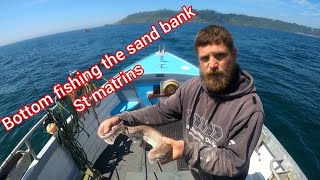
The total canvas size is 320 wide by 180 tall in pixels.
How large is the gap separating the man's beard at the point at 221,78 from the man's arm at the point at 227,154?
410 millimetres

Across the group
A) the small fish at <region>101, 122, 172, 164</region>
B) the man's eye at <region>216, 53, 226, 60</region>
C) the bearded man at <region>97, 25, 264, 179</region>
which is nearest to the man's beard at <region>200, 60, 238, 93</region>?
the bearded man at <region>97, 25, 264, 179</region>

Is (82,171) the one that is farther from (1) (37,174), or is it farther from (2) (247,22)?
(2) (247,22)

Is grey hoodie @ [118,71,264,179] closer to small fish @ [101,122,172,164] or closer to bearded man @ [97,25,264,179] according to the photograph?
bearded man @ [97,25,264,179]

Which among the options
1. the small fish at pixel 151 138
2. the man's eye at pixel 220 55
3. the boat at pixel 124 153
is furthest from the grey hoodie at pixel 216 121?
the boat at pixel 124 153

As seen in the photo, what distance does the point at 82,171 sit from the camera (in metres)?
5.52

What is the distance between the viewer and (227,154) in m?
1.80

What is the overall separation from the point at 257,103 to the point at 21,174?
4.03 metres

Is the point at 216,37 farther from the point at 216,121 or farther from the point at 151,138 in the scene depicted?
the point at 151,138

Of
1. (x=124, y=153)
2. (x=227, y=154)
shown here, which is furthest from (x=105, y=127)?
(x=124, y=153)

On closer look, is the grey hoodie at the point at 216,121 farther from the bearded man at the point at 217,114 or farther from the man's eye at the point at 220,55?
the man's eye at the point at 220,55

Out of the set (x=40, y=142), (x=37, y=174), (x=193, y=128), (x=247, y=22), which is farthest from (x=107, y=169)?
(x=247, y=22)

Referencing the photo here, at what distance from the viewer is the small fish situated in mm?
1668

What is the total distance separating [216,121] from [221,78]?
1.42ft

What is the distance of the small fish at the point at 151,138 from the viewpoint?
1668 mm
